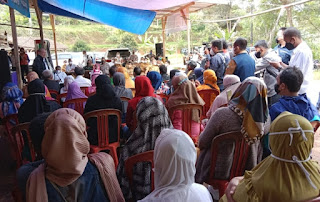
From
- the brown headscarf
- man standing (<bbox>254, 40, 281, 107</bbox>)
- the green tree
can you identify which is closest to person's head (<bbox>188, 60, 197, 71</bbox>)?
man standing (<bbox>254, 40, 281, 107</bbox>)

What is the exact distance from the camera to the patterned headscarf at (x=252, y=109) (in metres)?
2.13

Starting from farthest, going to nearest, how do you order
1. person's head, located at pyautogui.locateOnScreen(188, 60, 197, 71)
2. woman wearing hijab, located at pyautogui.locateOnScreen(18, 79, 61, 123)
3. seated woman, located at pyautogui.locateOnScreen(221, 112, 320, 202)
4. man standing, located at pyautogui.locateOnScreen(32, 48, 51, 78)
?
1. man standing, located at pyautogui.locateOnScreen(32, 48, 51, 78)
2. person's head, located at pyautogui.locateOnScreen(188, 60, 197, 71)
3. woman wearing hijab, located at pyautogui.locateOnScreen(18, 79, 61, 123)
4. seated woman, located at pyautogui.locateOnScreen(221, 112, 320, 202)

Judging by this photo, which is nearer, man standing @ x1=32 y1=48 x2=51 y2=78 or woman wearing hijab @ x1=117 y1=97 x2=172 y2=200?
woman wearing hijab @ x1=117 y1=97 x2=172 y2=200

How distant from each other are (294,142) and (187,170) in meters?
0.51

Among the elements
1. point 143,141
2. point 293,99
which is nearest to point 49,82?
point 143,141

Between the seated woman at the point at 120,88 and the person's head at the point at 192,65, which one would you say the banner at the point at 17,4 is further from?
the person's head at the point at 192,65

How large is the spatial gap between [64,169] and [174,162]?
560 mm

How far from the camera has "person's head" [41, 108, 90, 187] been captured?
4.58 feet

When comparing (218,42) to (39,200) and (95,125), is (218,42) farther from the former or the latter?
(39,200)

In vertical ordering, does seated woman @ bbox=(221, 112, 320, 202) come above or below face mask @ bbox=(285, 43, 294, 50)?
below

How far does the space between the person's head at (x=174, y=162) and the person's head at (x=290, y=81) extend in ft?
4.67

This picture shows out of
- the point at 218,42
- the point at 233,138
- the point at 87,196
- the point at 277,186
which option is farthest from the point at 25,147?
the point at 218,42

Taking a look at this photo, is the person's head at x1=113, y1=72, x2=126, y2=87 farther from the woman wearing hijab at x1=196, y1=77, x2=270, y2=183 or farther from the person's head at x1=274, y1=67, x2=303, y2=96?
the person's head at x1=274, y1=67, x2=303, y2=96

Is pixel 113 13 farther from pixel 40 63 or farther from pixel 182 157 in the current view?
pixel 182 157
